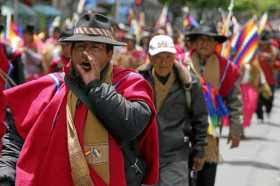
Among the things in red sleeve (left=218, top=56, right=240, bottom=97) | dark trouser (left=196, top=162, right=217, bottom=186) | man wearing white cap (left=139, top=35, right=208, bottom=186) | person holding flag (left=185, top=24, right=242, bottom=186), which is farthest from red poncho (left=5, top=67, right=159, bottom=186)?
red sleeve (left=218, top=56, right=240, bottom=97)

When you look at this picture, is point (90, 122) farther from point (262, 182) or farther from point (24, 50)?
point (24, 50)

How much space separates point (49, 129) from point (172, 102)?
211 cm

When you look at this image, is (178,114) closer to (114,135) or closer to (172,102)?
Answer: (172,102)

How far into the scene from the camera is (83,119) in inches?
153

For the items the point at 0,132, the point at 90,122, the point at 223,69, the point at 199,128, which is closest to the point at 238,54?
the point at 223,69

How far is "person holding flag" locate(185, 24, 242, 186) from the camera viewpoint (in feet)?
23.4

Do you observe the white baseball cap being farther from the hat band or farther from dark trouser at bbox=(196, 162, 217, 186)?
the hat band

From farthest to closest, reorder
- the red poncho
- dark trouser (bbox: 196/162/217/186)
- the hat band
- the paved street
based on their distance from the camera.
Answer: the paved street < dark trouser (bbox: 196/162/217/186) < the hat band < the red poncho

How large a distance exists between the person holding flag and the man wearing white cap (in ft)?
3.24

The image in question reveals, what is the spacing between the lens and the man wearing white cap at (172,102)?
232 inches

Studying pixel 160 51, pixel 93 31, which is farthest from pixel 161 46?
pixel 93 31

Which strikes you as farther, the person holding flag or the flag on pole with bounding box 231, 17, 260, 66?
the flag on pole with bounding box 231, 17, 260, 66

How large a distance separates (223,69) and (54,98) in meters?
3.39

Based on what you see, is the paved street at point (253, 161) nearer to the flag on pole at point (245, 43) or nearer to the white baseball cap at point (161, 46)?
the flag on pole at point (245, 43)
